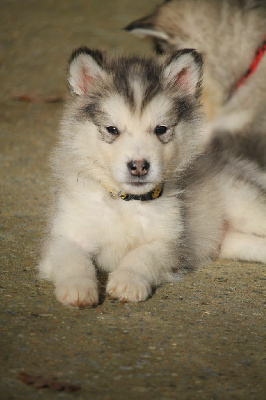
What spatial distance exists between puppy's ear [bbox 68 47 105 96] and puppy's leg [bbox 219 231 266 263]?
56.9 inches

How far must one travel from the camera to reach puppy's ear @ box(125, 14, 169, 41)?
237 inches

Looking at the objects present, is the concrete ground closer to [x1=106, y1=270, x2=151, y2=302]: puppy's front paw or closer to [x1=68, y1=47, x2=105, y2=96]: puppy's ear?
[x1=106, y1=270, x2=151, y2=302]: puppy's front paw

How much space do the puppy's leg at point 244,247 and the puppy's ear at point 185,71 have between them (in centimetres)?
106

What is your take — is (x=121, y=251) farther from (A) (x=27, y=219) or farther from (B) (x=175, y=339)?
(A) (x=27, y=219)

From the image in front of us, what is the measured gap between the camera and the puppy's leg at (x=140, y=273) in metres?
3.43

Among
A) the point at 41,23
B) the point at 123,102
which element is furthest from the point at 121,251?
the point at 41,23

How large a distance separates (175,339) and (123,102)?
127 cm

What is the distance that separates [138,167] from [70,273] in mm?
648

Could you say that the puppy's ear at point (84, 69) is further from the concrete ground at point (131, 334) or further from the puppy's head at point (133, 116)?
the concrete ground at point (131, 334)

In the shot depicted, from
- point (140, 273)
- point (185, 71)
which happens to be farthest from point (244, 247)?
point (185, 71)

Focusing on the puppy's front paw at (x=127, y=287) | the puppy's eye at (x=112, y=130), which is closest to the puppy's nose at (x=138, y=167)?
the puppy's eye at (x=112, y=130)

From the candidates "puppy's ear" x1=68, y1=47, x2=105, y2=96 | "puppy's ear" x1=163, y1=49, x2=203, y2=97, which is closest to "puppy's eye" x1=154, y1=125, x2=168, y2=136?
"puppy's ear" x1=163, y1=49, x2=203, y2=97

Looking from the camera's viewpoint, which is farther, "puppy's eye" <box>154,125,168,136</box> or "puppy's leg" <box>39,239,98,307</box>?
"puppy's eye" <box>154,125,168,136</box>

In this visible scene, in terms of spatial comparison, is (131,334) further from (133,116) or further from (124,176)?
(133,116)
